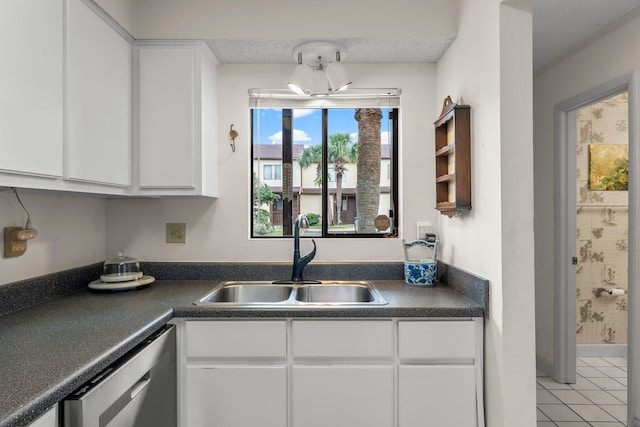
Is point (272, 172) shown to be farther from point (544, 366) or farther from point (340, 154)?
point (544, 366)

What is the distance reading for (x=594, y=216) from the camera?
3.11m

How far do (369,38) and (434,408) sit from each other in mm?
1742

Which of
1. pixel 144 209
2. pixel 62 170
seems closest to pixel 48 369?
pixel 62 170

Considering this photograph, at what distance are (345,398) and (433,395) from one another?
1.20ft

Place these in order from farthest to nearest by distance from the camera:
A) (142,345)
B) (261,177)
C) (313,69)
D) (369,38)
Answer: (261,177) < (313,69) < (369,38) < (142,345)

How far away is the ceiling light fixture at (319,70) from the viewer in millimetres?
1938

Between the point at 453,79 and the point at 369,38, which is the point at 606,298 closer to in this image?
the point at 453,79

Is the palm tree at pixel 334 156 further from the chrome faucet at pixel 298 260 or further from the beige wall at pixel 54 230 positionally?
the beige wall at pixel 54 230

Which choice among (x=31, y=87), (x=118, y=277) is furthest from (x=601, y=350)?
(x=31, y=87)

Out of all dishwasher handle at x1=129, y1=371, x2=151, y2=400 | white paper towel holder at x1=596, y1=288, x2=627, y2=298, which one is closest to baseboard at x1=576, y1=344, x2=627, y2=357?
white paper towel holder at x1=596, y1=288, x2=627, y2=298

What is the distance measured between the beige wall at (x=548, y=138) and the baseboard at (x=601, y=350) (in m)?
0.56

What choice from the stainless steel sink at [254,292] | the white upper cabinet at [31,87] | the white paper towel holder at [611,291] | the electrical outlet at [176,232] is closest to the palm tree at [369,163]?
the stainless steel sink at [254,292]

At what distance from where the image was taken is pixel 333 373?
5.02 ft

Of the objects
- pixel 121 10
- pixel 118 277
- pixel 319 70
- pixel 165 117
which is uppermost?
pixel 121 10
